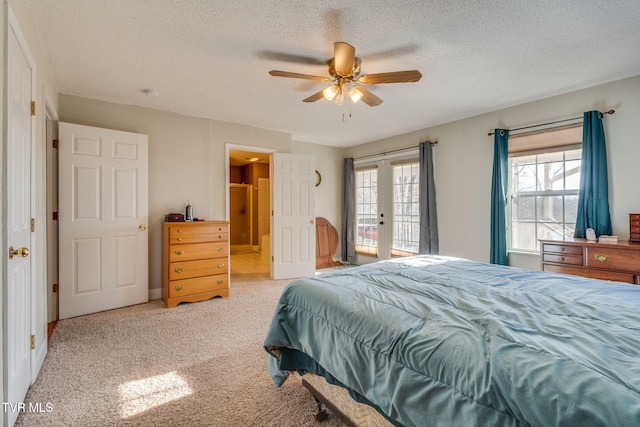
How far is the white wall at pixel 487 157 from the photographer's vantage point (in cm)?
280

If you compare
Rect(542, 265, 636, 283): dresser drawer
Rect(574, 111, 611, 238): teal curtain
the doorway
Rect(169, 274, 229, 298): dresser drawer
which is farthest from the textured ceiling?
the doorway

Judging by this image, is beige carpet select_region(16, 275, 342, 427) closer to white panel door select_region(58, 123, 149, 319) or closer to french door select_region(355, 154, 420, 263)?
white panel door select_region(58, 123, 149, 319)

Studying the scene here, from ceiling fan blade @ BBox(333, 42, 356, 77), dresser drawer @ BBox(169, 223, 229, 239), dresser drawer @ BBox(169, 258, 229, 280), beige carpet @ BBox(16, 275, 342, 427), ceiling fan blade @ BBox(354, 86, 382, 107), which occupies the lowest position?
beige carpet @ BBox(16, 275, 342, 427)

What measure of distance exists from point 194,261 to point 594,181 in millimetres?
4408

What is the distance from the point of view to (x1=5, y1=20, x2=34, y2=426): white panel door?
4.71ft

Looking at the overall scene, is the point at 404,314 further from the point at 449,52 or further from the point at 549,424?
the point at 449,52

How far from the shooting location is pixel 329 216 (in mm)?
6027

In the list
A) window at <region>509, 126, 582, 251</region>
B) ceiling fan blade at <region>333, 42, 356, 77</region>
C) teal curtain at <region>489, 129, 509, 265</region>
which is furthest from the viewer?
teal curtain at <region>489, 129, 509, 265</region>

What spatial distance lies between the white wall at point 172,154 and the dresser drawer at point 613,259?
421cm

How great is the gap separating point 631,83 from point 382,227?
3.54 meters

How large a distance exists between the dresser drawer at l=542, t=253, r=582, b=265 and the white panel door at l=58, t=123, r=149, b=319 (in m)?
4.43

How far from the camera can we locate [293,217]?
15.4ft

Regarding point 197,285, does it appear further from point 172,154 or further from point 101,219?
point 172,154

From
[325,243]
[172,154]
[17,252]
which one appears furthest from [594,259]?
[172,154]
